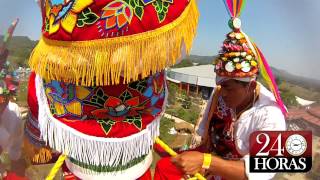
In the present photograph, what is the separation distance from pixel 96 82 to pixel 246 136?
2.19 feet

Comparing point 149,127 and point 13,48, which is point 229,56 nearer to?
point 149,127

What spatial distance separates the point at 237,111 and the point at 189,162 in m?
0.38

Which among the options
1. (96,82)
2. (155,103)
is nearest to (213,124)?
(155,103)

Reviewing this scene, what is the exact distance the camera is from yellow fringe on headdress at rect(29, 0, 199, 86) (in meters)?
1.05

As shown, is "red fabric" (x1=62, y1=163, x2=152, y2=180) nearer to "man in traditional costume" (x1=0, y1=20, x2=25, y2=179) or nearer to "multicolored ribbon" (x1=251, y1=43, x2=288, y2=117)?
"man in traditional costume" (x1=0, y1=20, x2=25, y2=179)

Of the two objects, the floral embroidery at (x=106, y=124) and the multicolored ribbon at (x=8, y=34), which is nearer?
the floral embroidery at (x=106, y=124)

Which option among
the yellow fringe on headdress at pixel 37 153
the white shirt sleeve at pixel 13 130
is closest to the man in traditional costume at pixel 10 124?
the white shirt sleeve at pixel 13 130

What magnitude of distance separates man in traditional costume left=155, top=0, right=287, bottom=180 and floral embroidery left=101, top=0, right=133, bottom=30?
1.54 feet

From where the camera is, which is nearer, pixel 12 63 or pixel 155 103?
pixel 155 103

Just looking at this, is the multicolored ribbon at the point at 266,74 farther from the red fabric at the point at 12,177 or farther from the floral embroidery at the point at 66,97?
the red fabric at the point at 12,177

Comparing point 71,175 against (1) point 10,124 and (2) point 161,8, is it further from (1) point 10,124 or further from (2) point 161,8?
(2) point 161,8

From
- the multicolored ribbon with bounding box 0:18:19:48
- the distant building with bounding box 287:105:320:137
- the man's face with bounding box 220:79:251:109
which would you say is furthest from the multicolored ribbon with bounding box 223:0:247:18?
the distant building with bounding box 287:105:320:137

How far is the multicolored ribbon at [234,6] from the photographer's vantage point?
4.35ft

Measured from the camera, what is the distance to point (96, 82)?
1074 mm
